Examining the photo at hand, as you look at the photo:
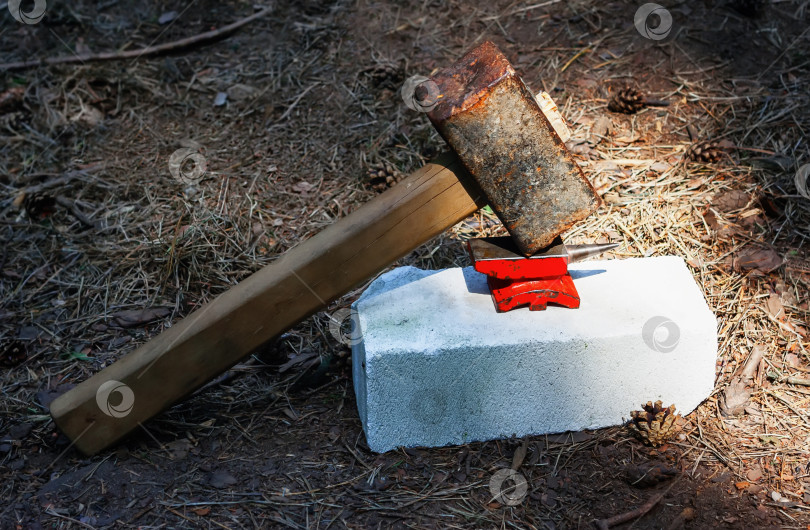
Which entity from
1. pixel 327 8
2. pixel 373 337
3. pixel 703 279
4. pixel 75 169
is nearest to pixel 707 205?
pixel 703 279
